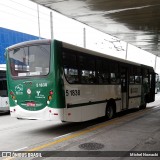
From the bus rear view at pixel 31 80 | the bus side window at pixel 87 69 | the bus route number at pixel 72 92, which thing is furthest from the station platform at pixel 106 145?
the bus side window at pixel 87 69

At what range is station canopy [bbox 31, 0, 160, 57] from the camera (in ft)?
38.0

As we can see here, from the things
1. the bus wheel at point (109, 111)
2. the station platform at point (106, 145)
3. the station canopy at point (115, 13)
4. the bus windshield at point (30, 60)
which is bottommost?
the station platform at point (106, 145)

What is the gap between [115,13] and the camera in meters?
13.4

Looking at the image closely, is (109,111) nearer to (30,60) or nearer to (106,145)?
(30,60)

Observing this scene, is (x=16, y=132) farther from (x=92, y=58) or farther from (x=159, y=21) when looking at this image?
(x=159, y=21)

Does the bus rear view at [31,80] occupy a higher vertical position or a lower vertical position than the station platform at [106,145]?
higher

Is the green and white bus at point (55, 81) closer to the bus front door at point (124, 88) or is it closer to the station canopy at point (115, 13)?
the station canopy at point (115, 13)

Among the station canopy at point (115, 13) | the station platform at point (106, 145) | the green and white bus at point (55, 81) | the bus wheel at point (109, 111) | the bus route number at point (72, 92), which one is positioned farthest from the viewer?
the bus wheel at point (109, 111)

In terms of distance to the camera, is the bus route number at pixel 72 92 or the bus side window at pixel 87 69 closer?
the bus route number at pixel 72 92

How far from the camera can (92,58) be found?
1089cm

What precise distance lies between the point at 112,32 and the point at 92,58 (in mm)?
8023

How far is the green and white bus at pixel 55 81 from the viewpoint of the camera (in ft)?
29.2

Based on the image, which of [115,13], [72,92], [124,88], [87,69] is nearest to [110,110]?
[124,88]

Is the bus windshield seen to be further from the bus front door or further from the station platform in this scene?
the bus front door
